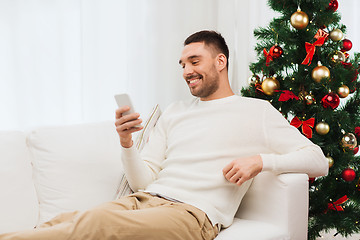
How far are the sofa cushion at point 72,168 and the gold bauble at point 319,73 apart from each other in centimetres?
97

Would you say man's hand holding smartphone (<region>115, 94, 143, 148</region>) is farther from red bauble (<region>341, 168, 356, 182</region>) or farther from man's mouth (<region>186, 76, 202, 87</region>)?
red bauble (<region>341, 168, 356, 182</region>)

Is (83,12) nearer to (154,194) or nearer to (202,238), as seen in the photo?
(154,194)

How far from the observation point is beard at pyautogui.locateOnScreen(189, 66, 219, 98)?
6.14ft

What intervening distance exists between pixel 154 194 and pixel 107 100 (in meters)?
1.14

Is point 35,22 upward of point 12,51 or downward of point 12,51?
upward

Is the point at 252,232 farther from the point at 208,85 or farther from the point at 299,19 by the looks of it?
the point at 299,19

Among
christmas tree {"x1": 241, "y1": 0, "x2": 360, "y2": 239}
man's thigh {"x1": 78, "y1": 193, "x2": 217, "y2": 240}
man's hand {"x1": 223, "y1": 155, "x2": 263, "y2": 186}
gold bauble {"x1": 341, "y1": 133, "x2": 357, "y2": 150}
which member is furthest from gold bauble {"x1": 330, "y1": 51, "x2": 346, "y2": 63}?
man's thigh {"x1": 78, "y1": 193, "x2": 217, "y2": 240}

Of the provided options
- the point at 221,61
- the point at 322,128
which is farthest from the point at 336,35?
the point at 221,61

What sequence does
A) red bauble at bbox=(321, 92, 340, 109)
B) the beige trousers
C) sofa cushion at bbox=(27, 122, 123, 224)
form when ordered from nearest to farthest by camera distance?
the beige trousers < sofa cushion at bbox=(27, 122, 123, 224) < red bauble at bbox=(321, 92, 340, 109)

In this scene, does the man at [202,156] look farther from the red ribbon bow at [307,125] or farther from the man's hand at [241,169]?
the red ribbon bow at [307,125]

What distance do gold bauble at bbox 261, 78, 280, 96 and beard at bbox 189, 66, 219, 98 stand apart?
0.31 metres

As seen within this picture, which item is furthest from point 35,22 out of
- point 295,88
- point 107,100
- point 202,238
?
point 202,238

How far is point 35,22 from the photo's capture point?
2469mm

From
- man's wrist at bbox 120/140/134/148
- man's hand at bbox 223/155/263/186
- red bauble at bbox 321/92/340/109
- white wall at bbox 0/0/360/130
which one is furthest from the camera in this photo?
white wall at bbox 0/0/360/130
